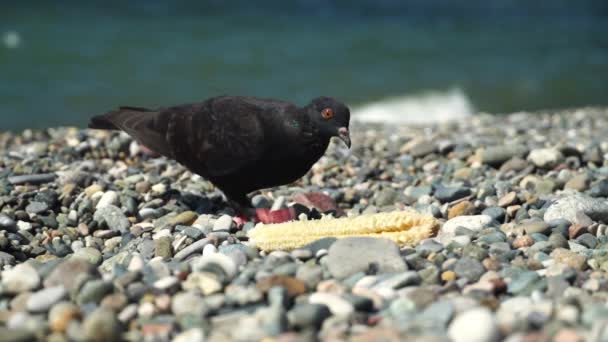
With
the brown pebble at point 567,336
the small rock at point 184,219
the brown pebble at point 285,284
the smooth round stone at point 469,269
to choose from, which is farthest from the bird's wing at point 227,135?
the brown pebble at point 567,336

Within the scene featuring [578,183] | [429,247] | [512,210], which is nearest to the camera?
[429,247]

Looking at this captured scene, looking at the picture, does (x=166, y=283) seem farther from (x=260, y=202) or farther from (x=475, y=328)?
(x=260, y=202)

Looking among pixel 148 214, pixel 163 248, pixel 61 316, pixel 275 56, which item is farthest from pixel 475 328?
pixel 275 56

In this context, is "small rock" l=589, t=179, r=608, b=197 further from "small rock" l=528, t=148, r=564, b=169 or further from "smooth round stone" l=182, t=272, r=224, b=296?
"smooth round stone" l=182, t=272, r=224, b=296

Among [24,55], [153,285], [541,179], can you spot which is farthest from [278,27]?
[153,285]

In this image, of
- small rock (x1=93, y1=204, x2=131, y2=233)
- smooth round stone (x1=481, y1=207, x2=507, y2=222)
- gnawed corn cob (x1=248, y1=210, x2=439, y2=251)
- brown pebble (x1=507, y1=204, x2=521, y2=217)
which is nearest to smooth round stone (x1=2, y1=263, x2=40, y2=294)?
gnawed corn cob (x1=248, y1=210, x2=439, y2=251)
